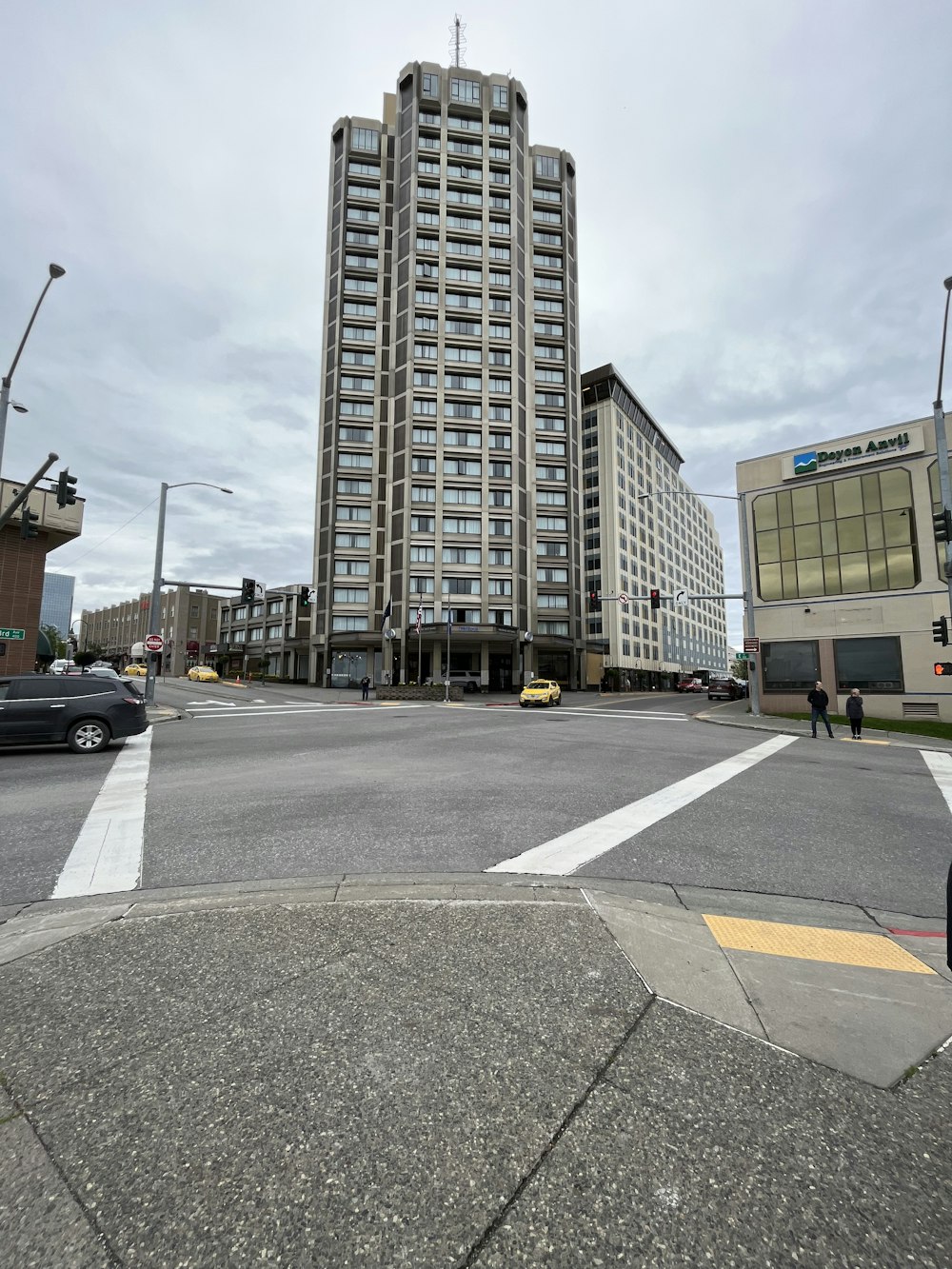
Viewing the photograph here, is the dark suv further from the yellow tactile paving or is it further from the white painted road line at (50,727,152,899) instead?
→ the yellow tactile paving

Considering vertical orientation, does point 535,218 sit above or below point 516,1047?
above

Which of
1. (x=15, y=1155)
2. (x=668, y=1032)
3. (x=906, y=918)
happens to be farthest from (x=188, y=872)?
(x=906, y=918)

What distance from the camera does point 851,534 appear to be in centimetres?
2720

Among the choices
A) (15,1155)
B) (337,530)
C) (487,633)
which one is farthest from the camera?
(337,530)

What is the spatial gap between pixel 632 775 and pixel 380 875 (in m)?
5.92

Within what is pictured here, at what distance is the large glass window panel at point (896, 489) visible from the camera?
26047 mm

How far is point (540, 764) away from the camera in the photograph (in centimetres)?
1040

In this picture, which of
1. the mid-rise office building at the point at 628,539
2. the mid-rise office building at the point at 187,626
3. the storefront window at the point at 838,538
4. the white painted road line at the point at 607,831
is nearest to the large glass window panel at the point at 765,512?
the storefront window at the point at 838,538

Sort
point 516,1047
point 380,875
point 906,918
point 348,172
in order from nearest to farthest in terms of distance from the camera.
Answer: point 516,1047
point 906,918
point 380,875
point 348,172

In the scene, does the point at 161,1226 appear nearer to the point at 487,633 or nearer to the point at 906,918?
the point at 906,918

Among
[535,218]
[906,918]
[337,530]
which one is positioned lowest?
[906,918]

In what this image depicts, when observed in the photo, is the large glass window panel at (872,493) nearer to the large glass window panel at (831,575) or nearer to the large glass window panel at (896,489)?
the large glass window panel at (896,489)

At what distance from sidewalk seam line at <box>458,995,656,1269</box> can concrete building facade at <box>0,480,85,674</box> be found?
115 feet

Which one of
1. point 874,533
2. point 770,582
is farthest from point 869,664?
point 874,533
